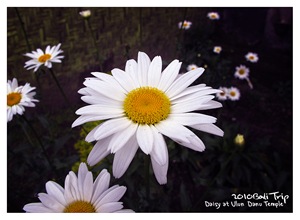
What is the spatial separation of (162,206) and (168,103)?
0.74 metres

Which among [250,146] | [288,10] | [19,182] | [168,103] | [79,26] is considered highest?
[288,10]

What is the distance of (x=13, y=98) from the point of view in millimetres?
1244

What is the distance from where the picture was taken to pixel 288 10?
2.54 m

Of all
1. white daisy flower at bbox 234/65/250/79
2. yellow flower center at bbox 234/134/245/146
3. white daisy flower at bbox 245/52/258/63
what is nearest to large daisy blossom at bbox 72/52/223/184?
yellow flower center at bbox 234/134/245/146

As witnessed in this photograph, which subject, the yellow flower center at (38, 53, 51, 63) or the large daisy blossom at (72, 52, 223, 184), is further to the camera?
the yellow flower center at (38, 53, 51, 63)

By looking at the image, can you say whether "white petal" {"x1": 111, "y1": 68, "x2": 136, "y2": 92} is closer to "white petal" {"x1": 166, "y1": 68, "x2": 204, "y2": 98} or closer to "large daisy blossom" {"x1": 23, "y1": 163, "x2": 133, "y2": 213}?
"white petal" {"x1": 166, "y1": 68, "x2": 204, "y2": 98}

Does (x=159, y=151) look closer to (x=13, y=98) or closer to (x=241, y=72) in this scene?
(x=13, y=98)

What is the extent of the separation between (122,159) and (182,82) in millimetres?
257

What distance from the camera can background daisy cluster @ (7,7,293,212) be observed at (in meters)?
1.45

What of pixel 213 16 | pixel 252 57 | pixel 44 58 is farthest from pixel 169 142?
pixel 213 16

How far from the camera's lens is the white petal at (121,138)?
A: 60 cm

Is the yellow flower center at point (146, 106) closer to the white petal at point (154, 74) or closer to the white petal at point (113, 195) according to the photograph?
the white petal at point (154, 74)
